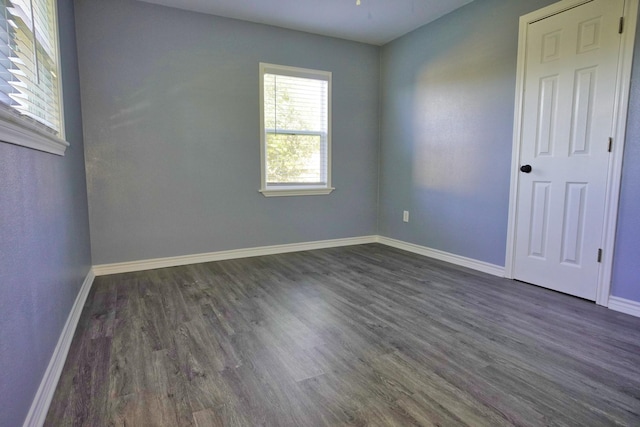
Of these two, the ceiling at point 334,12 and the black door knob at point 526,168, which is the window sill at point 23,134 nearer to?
the ceiling at point 334,12

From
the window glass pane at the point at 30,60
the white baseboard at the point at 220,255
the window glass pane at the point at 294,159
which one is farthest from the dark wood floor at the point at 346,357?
the window glass pane at the point at 294,159

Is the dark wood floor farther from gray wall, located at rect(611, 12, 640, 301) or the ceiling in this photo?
the ceiling

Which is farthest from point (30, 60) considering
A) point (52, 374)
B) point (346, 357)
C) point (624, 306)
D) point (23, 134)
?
point (624, 306)

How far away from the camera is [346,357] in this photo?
5.85 ft

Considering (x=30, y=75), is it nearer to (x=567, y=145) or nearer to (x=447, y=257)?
(x=567, y=145)

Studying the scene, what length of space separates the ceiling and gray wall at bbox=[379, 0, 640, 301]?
23 cm

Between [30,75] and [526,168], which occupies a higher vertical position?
[30,75]

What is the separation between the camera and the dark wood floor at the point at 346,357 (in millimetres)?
1381

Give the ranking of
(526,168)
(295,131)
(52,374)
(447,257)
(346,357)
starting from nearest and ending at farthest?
(52,374)
(346,357)
(526,168)
(447,257)
(295,131)

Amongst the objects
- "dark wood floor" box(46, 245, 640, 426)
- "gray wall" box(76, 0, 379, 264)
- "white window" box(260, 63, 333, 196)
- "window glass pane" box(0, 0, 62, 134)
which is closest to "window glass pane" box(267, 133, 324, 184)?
"white window" box(260, 63, 333, 196)

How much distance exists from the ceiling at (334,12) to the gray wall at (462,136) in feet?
0.75

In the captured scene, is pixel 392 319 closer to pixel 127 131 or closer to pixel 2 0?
pixel 2 0

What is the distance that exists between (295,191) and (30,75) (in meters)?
2.73

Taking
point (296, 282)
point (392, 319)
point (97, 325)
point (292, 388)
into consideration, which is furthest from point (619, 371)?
point (97, 325)
